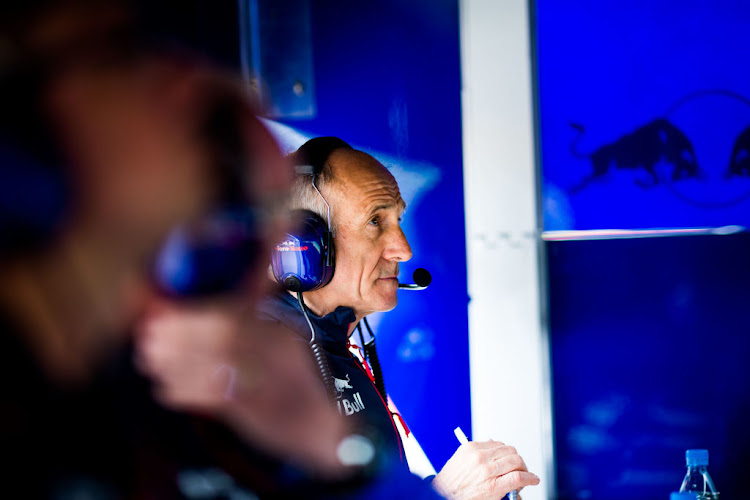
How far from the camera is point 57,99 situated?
285mm

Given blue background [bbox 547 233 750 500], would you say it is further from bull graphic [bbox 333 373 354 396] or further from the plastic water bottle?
bull graphic [bbox 333 373 354 396]

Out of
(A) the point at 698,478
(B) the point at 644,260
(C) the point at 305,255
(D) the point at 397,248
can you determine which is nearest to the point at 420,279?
(D) the point at 397,248

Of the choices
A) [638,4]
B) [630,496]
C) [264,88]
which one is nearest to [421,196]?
[264,88]

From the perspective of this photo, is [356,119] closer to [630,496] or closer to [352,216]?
[352,216]

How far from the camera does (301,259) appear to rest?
1194mm

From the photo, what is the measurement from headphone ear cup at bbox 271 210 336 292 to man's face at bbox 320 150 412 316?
144 mm

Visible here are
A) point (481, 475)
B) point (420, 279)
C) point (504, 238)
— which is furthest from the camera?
point (504, 238)

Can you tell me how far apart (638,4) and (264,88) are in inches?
39.2

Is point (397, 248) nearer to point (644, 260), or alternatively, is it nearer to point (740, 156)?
point (644, 260)

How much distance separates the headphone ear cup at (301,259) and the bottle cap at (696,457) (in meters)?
1.02

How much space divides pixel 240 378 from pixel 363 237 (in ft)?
3.45

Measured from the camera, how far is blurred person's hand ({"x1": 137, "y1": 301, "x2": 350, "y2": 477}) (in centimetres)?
33

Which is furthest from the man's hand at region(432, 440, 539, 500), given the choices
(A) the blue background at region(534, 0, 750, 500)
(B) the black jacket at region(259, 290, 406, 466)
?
(A) the blue background at region(534, 0, 750, 500)

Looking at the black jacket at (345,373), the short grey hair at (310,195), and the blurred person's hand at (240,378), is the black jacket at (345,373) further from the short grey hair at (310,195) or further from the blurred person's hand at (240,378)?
the blurred person's hand at (240,378)
